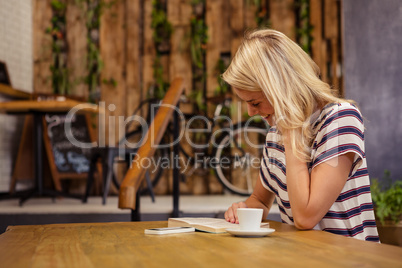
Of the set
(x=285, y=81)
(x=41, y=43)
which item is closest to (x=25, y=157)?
(x=41, y=43)

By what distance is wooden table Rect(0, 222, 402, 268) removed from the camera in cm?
83

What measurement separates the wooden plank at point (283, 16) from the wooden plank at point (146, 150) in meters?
2.51

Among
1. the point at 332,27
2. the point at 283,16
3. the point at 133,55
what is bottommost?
the point at 133,55

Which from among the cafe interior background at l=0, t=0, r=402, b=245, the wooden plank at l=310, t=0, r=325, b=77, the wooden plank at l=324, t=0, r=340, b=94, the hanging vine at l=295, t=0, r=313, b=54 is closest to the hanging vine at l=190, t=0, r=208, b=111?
the cafe interior background at l=0, t=0, r=402, b=245

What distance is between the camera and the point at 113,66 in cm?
543

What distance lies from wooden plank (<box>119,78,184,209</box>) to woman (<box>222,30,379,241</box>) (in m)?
0.73

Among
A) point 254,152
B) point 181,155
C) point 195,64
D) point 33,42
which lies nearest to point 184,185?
point 181,155

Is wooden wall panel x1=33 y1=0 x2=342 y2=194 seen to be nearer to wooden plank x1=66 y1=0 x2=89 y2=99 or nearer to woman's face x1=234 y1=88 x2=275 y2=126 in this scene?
wooden plank x1=66 y1=0 x2=89 y2=99

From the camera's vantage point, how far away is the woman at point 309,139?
53.6 inches

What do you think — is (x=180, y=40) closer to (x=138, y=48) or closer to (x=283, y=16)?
(x=138, y=48)

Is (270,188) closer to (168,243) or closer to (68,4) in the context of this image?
(168,243)

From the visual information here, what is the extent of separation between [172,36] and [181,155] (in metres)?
1.39

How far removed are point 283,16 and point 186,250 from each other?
473 cm

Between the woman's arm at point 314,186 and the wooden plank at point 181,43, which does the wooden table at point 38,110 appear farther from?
the woman's arm at point 314,186
